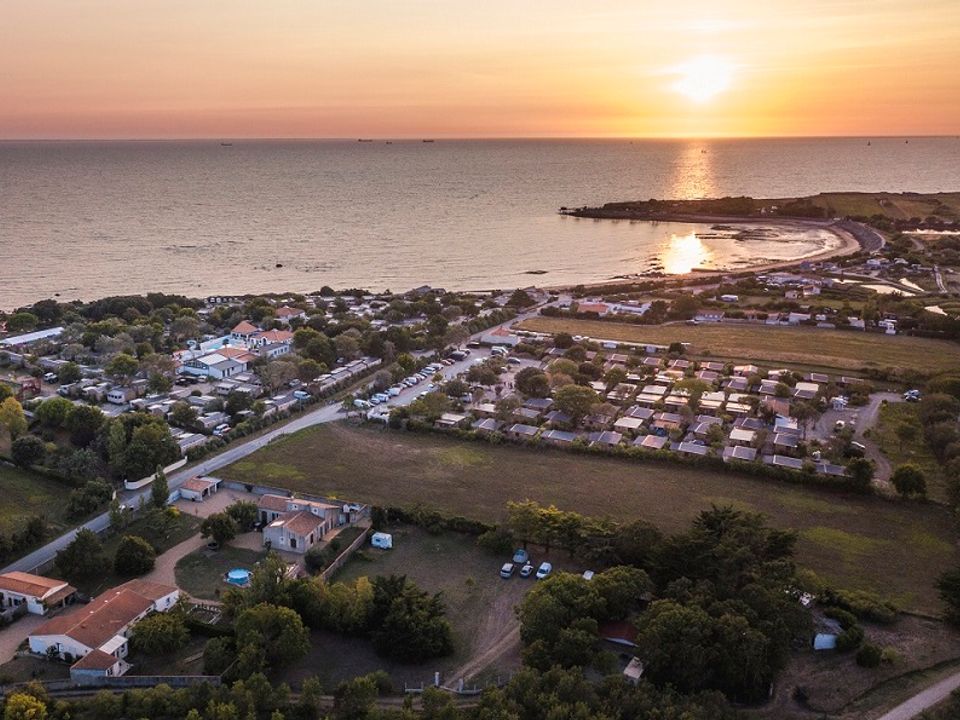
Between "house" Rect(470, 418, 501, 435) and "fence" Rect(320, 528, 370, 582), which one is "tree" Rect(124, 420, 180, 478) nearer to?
"fence" Rect(320, 528, 370, 582)

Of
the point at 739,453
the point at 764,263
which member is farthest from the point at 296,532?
the point at 764,263

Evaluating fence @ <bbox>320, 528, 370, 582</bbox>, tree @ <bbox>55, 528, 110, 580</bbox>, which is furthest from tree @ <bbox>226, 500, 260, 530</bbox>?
tree @ <bbox>55, 528, 110, 580</bbox>

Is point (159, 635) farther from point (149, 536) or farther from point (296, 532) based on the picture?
point (149, 536)

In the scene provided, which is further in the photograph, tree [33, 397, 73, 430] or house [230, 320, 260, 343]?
house [230, 320, 260, 343]

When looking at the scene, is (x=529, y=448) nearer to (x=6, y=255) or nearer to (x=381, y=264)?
(x=381, y=264)

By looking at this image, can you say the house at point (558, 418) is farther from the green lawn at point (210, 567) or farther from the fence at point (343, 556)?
the green lawn at point (210, 567)
